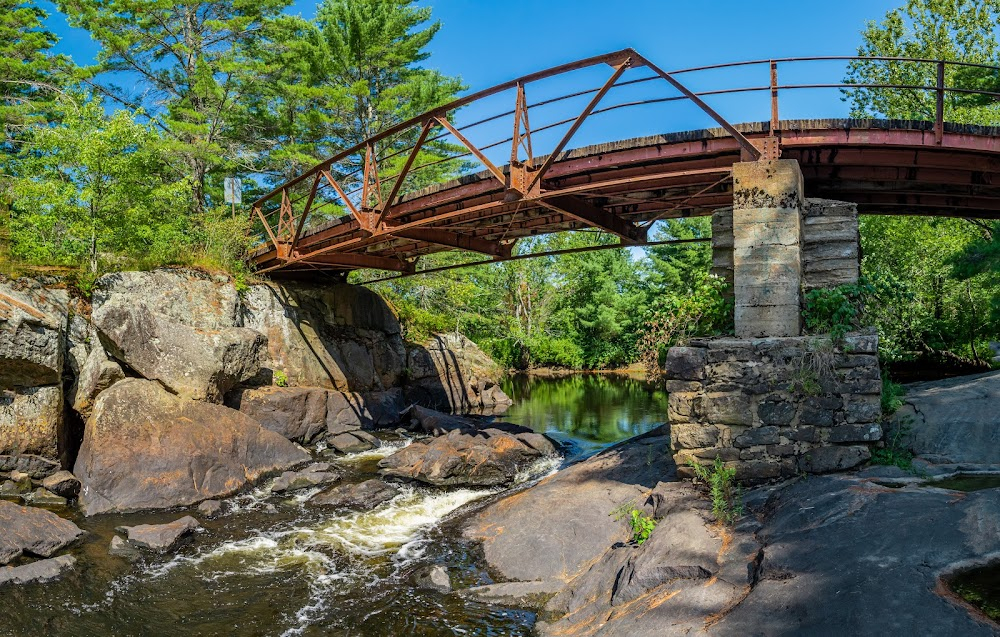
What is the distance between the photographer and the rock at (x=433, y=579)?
803 cm

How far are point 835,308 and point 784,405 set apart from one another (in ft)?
5.01

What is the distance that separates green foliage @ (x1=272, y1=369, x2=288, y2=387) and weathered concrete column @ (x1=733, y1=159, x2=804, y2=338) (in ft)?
46.5

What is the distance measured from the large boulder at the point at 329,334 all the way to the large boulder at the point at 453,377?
0.95m

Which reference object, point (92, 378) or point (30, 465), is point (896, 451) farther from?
point (92, 378)

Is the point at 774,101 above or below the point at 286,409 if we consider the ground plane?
above

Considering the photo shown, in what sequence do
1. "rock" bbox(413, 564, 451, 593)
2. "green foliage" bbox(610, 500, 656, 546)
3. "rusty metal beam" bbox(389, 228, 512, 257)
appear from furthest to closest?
"rusty metal beam" bbox(389, 228, 512, 257), "rock" bbox(413, 564, 451, 593), "green foliage" bbox(610, 500, 656, 546)

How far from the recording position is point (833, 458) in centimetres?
741

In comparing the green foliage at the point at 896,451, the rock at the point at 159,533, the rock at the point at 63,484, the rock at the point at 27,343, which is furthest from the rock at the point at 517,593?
the rock at the point at 27,343

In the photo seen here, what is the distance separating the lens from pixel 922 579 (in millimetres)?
4637

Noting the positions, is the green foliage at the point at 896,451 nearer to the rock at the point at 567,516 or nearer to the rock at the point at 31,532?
the rock at the point at 567,516

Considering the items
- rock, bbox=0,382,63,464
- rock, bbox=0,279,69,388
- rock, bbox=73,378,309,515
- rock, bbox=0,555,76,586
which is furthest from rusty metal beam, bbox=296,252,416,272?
rock, bbox=0,555,76,586

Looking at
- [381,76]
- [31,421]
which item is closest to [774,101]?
[31,421]

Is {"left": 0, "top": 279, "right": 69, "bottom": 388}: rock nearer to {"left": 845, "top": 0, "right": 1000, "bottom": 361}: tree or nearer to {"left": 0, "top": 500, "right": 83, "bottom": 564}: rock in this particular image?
{"left": 0, "top": 500, "right": 83, "bottom": 564}: rock

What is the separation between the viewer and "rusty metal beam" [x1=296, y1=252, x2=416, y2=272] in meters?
17.4
